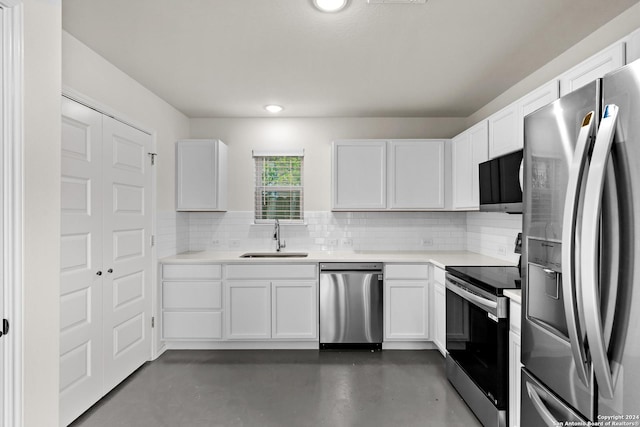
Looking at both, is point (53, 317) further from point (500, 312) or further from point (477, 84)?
point (477, 84)

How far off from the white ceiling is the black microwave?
0.79 metres

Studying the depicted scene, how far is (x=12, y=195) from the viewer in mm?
1149

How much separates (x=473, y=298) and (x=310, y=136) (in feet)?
8.66

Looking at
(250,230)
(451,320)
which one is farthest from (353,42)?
(250,230)

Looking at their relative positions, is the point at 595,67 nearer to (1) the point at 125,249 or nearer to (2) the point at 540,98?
(2) the point at 540,98

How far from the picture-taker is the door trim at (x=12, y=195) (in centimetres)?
114

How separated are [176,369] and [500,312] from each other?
105 inches

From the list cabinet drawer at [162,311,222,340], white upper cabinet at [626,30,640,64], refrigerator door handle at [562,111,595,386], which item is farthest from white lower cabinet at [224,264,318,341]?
white upper cabinet at [626,30,640,64]

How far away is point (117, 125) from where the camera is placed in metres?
2.68

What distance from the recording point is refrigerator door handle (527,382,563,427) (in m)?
1.42

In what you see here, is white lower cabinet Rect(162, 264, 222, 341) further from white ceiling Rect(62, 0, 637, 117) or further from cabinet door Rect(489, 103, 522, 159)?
cabinet door Rect(489, 103, 522, 159)

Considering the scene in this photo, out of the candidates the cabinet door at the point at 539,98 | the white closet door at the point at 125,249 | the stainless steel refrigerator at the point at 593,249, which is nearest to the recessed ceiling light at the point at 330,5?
the stainless steel refrigerator at the point at 593,249

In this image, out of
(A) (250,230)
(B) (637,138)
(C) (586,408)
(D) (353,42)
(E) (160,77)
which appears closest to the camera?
(B) (637,138)

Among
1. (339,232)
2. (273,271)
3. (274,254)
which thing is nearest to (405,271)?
(339,232)
